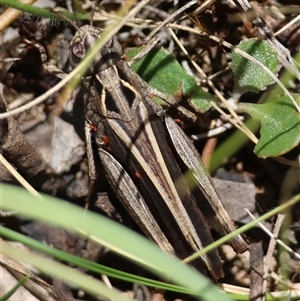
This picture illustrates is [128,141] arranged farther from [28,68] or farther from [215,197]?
[28,68]

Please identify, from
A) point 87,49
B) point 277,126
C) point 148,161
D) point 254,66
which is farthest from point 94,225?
point 254,66

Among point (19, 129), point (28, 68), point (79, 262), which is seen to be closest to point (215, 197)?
point (79, 262)

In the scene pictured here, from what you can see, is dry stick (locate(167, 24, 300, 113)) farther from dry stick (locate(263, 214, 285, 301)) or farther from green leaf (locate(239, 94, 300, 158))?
dry stick (locate(263, 214, 285, 301))

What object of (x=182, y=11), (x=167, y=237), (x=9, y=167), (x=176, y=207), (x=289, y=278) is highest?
(x=182, y=11)

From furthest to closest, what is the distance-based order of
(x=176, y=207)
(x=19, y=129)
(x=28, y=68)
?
1. (x=28, y=68)
2. (x=19, y=129)
3. (x=176, y=207)

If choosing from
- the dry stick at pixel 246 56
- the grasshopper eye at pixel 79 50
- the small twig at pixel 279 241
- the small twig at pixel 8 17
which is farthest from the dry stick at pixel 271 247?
the small twig at pixel 8 17

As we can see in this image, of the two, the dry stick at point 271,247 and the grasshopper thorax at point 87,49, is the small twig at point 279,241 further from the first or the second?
the grasshopper thorax at point 87,49
